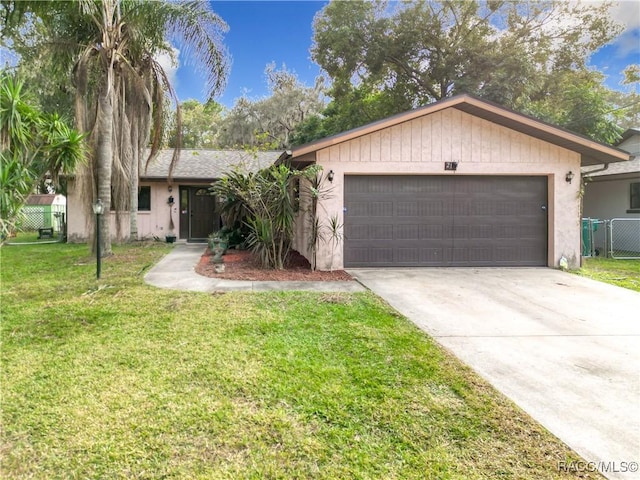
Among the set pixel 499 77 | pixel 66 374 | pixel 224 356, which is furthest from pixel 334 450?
pixel 499 77

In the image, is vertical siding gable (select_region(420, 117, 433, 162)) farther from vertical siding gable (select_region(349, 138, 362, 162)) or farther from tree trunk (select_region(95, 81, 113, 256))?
tree trunk (select_region(95, 81, 113, 256))

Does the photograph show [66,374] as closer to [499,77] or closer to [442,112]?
[442,112]

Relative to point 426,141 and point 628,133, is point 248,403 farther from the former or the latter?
point 628,133

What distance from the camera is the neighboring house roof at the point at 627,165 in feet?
39.9

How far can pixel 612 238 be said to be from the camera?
12508 mm

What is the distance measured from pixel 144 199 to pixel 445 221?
35.6 ft

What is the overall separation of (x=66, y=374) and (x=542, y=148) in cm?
935

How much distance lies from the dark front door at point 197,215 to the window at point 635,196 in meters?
14.1

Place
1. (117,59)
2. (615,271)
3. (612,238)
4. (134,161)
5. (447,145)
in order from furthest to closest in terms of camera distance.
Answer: (612,238)
(134,161)
(117,59)
(615,271)
(447,145)

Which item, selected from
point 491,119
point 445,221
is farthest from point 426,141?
point 445,221

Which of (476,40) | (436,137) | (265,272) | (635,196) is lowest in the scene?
(265,272)

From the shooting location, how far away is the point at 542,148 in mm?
8633

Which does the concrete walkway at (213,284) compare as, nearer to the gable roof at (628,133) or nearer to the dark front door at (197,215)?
the dark front door at (197,215)

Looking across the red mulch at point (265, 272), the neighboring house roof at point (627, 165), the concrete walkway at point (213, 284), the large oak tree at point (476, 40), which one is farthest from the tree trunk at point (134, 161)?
the neighboring house roof at point (627, 165)
